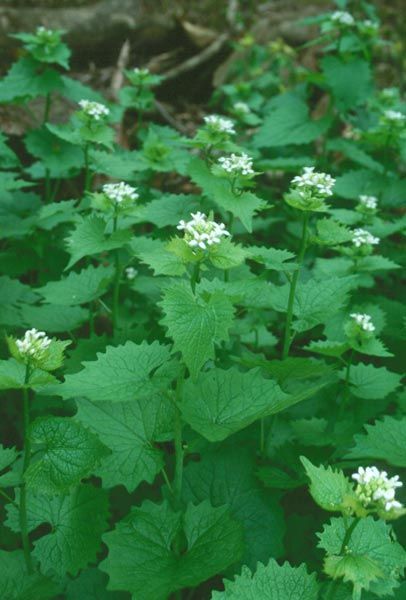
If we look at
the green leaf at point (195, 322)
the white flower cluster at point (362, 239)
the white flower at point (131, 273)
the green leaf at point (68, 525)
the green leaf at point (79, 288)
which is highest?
the green leaf at point (195, 322)

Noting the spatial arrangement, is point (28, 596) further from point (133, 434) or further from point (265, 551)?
point (265, 551)

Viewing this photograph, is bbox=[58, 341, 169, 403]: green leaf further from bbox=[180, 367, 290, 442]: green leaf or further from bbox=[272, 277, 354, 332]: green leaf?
bbox=[272, 277, 354, 332]: green leaf

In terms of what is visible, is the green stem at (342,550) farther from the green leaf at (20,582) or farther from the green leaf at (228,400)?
the green leaf at (20,582)

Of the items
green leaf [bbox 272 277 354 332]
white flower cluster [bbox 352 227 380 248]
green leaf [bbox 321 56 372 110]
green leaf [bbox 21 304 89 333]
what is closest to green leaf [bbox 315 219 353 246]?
green leaf [bbox 272 277 354 332]

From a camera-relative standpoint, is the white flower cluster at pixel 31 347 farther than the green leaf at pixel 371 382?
No

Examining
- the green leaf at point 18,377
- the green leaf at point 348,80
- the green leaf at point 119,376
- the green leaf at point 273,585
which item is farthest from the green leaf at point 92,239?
the green leaf at point 348,80

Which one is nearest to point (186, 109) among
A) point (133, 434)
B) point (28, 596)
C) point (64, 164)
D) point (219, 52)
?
point (219, 52)
